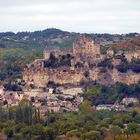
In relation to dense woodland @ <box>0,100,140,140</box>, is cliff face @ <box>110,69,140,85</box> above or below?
above

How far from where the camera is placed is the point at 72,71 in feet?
220

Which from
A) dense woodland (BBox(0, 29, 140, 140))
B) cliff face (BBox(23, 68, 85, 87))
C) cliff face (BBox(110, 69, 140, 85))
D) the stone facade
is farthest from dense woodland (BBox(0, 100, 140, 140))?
the stone facade

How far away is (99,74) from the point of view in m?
66.7

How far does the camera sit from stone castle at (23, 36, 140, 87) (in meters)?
66.0

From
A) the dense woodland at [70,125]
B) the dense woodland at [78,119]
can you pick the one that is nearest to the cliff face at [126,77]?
the dense woodland at [78,119]

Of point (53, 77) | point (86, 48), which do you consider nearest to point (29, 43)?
point (86, 48)

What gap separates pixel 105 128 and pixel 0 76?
1039 inches

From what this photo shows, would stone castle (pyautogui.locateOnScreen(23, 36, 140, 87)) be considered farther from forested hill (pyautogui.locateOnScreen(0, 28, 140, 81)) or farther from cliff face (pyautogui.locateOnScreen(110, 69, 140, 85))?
forested hill (pyautogui.locateOnScreen(0, 28, 140, 81))

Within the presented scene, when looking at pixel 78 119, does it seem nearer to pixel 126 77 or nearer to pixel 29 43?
pixel 126 77

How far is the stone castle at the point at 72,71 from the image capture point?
6600cm

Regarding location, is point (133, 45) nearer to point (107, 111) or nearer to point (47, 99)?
point (47, 99)

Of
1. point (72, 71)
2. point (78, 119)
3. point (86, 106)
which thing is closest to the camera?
point (78, 119)

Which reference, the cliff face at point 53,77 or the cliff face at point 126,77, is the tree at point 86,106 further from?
the cliff face at point 53,77

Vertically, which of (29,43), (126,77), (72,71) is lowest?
(126,77)
